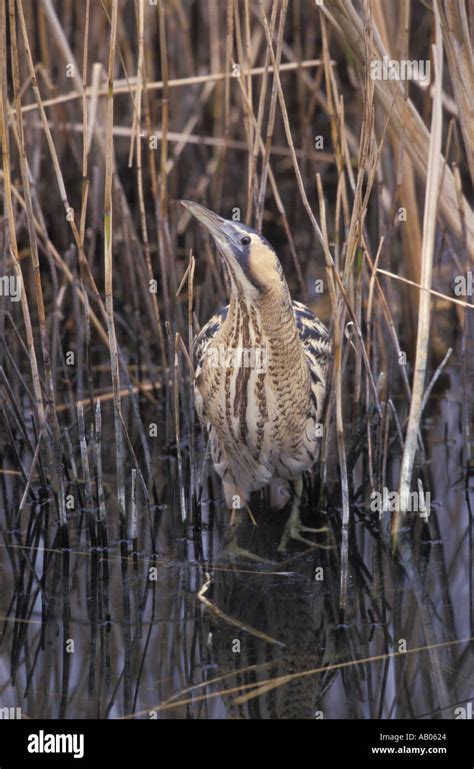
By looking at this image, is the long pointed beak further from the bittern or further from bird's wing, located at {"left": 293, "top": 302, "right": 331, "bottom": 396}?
bird's wing, located at {"left": 293, "top": 302, "right": 331, "bottom": 396}

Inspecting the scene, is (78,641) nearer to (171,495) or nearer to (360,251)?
(171,495)

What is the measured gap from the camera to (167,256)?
3.58 m

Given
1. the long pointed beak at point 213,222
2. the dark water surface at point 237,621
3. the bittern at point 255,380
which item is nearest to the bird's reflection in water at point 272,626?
the dark water surface at point 237,621

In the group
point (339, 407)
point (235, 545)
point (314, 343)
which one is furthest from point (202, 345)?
point (339, 407)

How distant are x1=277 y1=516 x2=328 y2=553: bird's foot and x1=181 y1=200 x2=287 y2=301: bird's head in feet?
2.71

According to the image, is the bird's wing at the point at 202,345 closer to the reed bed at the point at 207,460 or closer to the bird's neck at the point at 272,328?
the reed bed at the point at 207,460

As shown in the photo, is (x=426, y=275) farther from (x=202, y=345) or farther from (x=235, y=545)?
(x=235, y=545)

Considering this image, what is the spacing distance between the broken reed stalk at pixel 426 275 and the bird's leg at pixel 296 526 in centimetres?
30

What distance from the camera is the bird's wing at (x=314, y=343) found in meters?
3.29

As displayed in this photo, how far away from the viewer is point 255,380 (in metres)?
2.92

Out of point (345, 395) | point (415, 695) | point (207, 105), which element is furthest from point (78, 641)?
point (207, 105)

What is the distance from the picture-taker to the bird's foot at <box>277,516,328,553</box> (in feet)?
10.3

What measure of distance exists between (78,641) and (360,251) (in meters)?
1.29

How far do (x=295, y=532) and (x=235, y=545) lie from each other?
0.20 m
